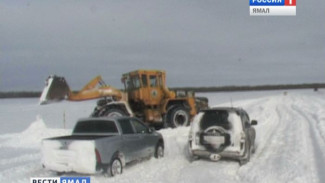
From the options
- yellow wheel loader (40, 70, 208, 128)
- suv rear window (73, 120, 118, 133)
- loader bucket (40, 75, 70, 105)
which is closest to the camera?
suv rear window (73, 120, 118, 133)

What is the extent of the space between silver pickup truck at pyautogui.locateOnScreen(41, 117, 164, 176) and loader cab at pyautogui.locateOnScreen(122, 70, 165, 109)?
743 centimetres

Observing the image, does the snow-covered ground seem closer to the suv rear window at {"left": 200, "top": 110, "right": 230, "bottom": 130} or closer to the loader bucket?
the suv rear window at {"left": 200, "top": 110, "right": 230, "bottom": 130}

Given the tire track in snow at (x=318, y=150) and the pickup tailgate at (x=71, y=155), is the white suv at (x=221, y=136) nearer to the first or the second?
the tire track in snow at (x=318, y=150)

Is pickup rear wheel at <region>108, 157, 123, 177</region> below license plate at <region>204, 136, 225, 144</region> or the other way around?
below

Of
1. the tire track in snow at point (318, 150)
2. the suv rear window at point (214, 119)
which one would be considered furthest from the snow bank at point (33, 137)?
the tire track in snow at point (318, 150)

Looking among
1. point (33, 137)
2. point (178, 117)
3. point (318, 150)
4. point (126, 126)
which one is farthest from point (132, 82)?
point (318, 150)

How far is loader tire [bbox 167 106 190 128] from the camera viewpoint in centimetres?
1930

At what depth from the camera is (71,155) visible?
8719 millimetres

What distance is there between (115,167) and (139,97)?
9.44 meters

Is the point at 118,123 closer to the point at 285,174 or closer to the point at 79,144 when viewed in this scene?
the point at 79,144

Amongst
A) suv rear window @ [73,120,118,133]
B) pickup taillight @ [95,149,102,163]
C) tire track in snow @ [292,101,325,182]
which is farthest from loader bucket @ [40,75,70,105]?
tire track in snow @ [292,101,325,182]

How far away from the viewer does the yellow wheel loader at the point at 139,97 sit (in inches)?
691

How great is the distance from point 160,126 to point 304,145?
836 centimetres

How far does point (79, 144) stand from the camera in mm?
8656
